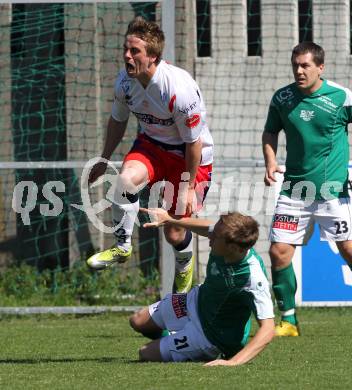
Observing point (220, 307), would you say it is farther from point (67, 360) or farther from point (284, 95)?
point (284, 95)

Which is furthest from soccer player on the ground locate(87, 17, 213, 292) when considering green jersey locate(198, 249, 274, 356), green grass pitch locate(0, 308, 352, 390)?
green jersey locate(198, 249, 274, 356)

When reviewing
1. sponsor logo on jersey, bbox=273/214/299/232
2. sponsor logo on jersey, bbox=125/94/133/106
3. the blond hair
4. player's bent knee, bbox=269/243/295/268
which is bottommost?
player's bent knee, bbox=269/243/295/268

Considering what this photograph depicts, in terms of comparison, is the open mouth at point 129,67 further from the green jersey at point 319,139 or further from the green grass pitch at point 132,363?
the green grass pitch at point 132,363

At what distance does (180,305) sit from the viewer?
6.65 m

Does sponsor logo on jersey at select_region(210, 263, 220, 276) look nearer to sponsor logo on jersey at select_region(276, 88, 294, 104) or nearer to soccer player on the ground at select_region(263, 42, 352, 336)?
soccer player on the ground at select_region(263, 42, 352, 336)

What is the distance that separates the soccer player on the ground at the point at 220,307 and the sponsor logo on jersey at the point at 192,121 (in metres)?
1.06

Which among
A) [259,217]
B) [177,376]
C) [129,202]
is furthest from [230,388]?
[259,217]

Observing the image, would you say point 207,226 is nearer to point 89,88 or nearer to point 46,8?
point 89,88

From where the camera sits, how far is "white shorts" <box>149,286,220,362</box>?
6.45 m

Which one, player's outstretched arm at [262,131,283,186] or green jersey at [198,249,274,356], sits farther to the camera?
player's outstretched arm at [262,131,283,186]

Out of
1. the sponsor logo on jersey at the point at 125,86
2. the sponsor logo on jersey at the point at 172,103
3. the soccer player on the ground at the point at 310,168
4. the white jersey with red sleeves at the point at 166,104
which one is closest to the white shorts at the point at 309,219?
the soccer player on the ground at the point at 310,168

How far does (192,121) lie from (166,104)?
7.6 inches

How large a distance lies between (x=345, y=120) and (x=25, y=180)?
462 centimetres

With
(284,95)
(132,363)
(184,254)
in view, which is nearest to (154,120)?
(184,254)
